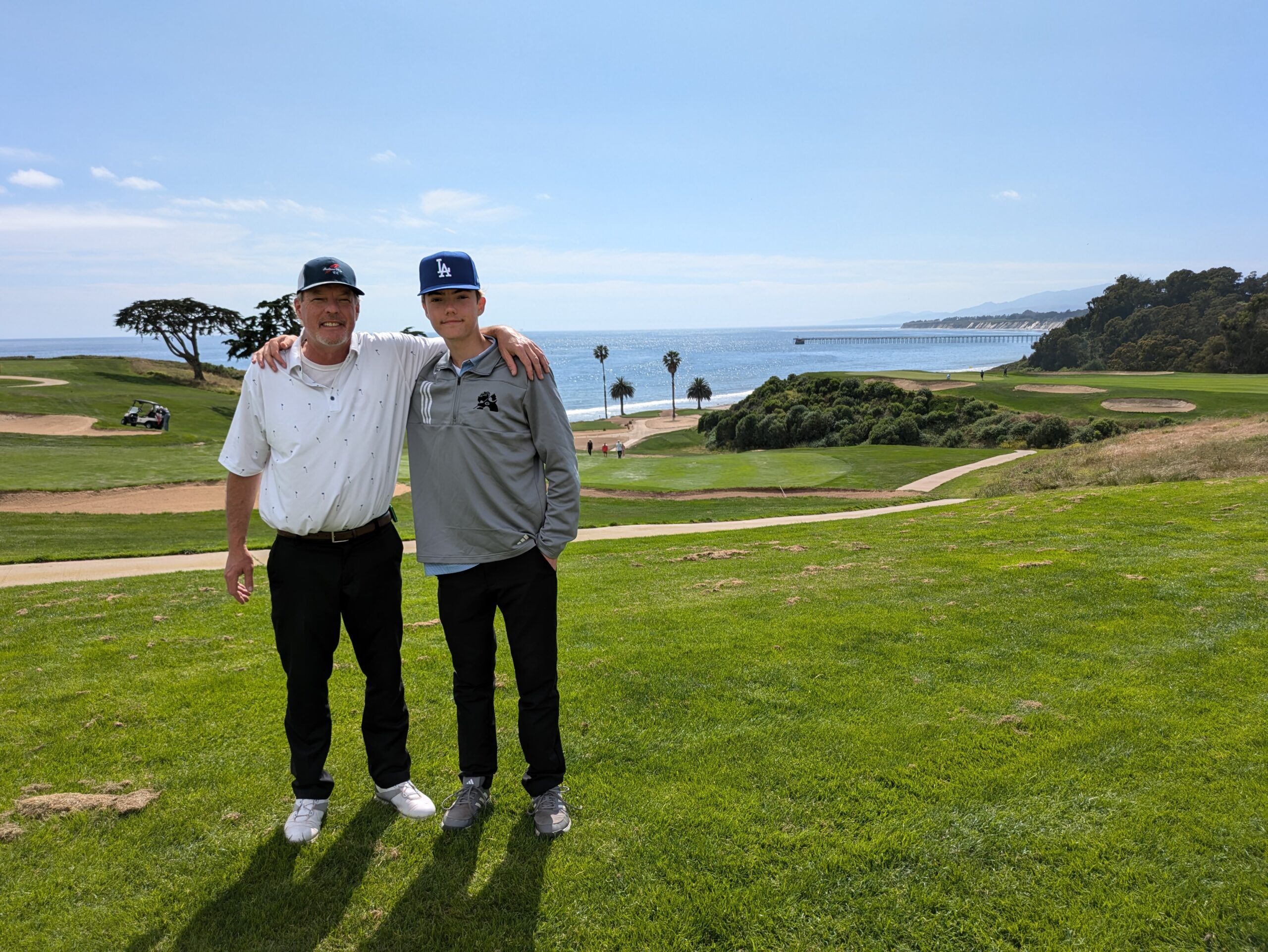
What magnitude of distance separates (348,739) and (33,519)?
1700 cm

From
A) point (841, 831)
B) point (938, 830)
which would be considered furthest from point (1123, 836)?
point (841, 831)

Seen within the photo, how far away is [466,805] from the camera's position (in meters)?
3.67

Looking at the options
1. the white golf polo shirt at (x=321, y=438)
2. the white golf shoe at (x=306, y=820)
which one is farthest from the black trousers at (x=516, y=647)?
the white golf shoe at (x=306, y=820)

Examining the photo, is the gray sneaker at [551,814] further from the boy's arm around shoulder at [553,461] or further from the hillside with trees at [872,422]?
the hillside with trees at [872,422]

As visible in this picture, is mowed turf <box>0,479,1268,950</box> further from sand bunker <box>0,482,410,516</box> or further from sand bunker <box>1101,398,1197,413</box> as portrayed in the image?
sand bunker <box>1101,398,1197,413</box>

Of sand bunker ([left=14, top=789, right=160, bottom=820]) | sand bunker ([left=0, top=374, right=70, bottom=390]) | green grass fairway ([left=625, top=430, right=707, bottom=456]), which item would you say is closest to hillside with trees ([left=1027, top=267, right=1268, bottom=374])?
green grass fairway ([left=625, top=430, right=707, bottom=456])

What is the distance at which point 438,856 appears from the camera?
3387 mm

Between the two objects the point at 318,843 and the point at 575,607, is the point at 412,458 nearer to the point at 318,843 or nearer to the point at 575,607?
the point at 318,843

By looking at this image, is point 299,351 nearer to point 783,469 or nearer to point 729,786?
point 729,786

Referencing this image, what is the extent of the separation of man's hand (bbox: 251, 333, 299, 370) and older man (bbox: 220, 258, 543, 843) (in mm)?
42

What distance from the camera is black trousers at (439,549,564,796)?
356 centimetres

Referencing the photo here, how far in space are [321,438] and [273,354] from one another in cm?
52

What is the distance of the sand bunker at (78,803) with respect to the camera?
12.0 ft

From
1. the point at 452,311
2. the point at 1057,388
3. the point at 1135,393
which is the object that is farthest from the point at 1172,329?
the point at 452,311
